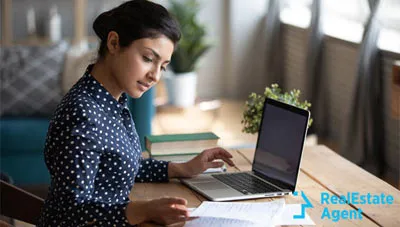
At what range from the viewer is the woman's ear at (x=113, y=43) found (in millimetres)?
1787

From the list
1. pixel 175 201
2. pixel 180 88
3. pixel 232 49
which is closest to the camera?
pixel 175 201

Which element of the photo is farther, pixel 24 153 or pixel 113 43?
pixel 24 153

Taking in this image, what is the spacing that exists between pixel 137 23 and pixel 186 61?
174 inches

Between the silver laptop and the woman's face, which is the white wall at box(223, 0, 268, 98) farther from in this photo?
the woman's face

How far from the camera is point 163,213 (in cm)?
155

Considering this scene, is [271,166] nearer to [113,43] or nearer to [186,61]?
[113,43]

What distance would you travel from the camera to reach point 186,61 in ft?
20.3

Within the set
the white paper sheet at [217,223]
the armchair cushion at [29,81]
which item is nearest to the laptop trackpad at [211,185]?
the white paper sheet at [217,223]

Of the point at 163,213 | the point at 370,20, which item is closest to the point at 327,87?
the point at 370,20

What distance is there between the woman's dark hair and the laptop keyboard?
45cm

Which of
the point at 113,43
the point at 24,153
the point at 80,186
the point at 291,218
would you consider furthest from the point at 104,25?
the point at 24,153

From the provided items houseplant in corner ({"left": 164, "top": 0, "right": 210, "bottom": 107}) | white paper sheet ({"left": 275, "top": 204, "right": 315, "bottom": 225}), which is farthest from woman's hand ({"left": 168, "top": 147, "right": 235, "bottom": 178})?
houseplant in corner ({"left": 164, "top": 0, "right": 210, "bottom": 107})

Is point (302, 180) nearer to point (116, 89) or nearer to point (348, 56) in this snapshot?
point (116, 89)

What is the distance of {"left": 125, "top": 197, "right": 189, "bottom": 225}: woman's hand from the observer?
1547 millimetres
